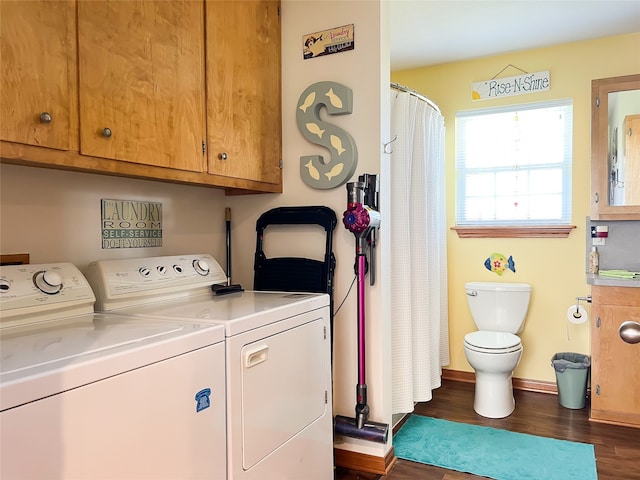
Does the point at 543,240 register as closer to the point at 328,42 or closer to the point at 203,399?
the point at 328,42

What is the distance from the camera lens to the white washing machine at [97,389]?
0.87m

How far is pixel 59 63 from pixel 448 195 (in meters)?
2.86

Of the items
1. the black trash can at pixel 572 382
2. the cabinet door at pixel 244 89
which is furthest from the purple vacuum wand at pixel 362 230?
the black trash can at pixel 572 382

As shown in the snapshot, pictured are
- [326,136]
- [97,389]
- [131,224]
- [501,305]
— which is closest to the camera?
[97,389]

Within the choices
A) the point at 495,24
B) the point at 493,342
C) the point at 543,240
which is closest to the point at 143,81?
the point at 495,24

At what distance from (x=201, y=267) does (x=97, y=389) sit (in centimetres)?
108

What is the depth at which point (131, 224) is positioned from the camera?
1946 millimetres

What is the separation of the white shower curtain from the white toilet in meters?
0.28

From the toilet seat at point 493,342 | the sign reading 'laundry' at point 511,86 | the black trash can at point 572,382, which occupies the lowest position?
the black trash can at point 572,382

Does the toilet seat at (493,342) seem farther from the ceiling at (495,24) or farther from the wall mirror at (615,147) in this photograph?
the ceiling at (495,24)

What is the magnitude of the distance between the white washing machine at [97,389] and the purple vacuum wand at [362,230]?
86 centimetres

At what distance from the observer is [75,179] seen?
1.71m

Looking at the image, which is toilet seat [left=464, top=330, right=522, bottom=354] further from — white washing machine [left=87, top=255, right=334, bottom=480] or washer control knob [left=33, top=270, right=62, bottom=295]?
washer control knob [left=33, top=270, right=62, bottom=295]

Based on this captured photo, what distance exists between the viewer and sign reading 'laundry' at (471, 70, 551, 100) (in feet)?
10.6
